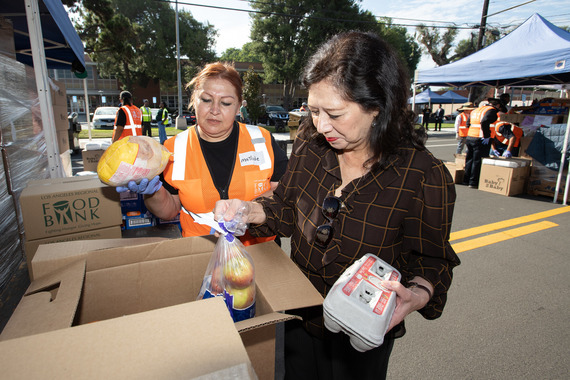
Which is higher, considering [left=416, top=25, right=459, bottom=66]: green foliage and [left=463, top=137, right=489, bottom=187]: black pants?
[left=416, top=25, right=459, bottom=66]: green foliage

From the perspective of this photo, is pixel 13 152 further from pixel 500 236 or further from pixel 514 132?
pixel 514 132

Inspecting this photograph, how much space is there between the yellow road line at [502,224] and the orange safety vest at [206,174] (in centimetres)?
353

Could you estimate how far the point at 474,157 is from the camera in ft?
23.1

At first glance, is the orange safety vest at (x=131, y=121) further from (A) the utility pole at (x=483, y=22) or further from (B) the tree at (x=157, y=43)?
(B) the tree at (x=157, y=43)

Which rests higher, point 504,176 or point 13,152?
point 13,152

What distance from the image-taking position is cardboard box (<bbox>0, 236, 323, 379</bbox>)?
2.83 feet

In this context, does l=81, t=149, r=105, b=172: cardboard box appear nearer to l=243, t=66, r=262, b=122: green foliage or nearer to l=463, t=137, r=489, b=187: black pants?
l=463, t=137, r=489, b=187: black pants

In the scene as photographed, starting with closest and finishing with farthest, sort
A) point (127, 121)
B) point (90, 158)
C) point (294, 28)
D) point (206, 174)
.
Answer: point (206, 174) < point (90, 158) < point (127, 121) < point (294, 28)

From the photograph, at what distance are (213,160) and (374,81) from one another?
1133 mm

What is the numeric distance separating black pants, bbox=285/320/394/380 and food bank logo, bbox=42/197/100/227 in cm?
148

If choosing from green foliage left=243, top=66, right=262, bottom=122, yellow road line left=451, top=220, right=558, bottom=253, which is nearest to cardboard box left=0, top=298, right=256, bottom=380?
yellow road line left=451, top=220, right=558, bottom=253

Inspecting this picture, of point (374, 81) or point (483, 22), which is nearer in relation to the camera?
point (374, 81)

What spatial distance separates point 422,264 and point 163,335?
99 cm

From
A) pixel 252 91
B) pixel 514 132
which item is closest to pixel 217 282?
pixel 514 132
